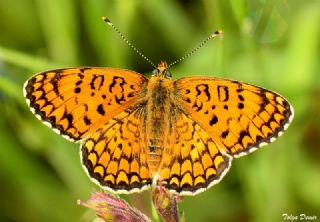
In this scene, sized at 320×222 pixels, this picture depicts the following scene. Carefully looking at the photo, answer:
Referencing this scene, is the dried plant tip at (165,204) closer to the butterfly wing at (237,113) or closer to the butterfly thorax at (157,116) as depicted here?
the butterfly thorax at (157,116)

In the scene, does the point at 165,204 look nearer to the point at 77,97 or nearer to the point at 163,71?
the point at 77,97

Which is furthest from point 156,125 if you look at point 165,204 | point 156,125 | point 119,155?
point 165,204

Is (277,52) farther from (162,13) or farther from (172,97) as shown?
(172,97)

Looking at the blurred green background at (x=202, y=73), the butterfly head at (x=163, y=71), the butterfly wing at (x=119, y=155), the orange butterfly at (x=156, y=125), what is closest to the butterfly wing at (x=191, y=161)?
the orange butterfly at (x=156, y=125)

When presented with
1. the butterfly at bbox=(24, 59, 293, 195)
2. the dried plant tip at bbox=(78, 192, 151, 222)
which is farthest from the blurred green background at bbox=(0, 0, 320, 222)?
the dried plant tip at bbox=(78, 192, 151, 222)

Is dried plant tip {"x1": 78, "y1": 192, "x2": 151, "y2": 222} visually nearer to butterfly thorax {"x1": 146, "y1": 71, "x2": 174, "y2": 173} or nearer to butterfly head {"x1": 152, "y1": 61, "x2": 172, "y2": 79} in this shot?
butterfly thorax {"x1": 146, "y1": 71, "x2": 174, "y2": 173}

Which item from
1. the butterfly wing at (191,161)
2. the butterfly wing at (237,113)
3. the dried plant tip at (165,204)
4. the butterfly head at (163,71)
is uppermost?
the butterfly head at (163,71)

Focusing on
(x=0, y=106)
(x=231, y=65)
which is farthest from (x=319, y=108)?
(x=0, y=106)
